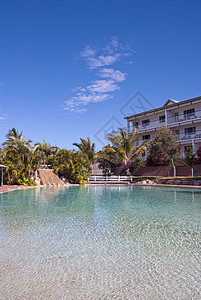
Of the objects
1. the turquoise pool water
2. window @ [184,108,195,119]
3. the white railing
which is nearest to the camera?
the turquoise pool water

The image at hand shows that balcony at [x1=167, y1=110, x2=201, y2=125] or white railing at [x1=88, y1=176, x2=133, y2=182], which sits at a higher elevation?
balcony at [x1=167, y1=110, x2=201, y2=125]

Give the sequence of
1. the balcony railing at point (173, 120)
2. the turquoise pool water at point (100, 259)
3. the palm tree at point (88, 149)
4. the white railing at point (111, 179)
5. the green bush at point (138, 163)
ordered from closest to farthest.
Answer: the turquoise pool water at point (100, 259)
the white railing at point (111, 179)
the balcony railing at point (173, 120)
the green bush at point (138, 163)
the palm tree at point (88, 149)

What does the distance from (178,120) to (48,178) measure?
19353 millimetres

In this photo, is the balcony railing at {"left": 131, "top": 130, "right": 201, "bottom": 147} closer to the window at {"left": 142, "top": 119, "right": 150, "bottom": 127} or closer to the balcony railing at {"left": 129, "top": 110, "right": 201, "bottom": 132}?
the balcony railing at {"left": 129, "top": 110, "right": 201, "bottom": 132}

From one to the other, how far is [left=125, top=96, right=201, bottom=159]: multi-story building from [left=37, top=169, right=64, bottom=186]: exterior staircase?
13502mm

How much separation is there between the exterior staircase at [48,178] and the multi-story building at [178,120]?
44.3ft

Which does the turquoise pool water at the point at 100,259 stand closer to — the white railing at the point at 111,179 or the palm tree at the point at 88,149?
the white railing at the point at 111,179

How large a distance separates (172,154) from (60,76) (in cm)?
1437

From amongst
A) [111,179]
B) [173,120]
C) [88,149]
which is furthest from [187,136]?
[88,149]

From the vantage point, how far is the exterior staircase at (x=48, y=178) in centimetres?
2208

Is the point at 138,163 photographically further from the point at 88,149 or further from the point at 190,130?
the point at 190,130

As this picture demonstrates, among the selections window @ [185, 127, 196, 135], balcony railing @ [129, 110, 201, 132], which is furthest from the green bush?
window @ [185, 127, 196, 135]

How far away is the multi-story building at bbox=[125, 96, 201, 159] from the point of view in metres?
28.5

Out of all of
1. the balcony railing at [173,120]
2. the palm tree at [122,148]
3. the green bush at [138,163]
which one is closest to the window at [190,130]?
the balcony railing at [173,120]
